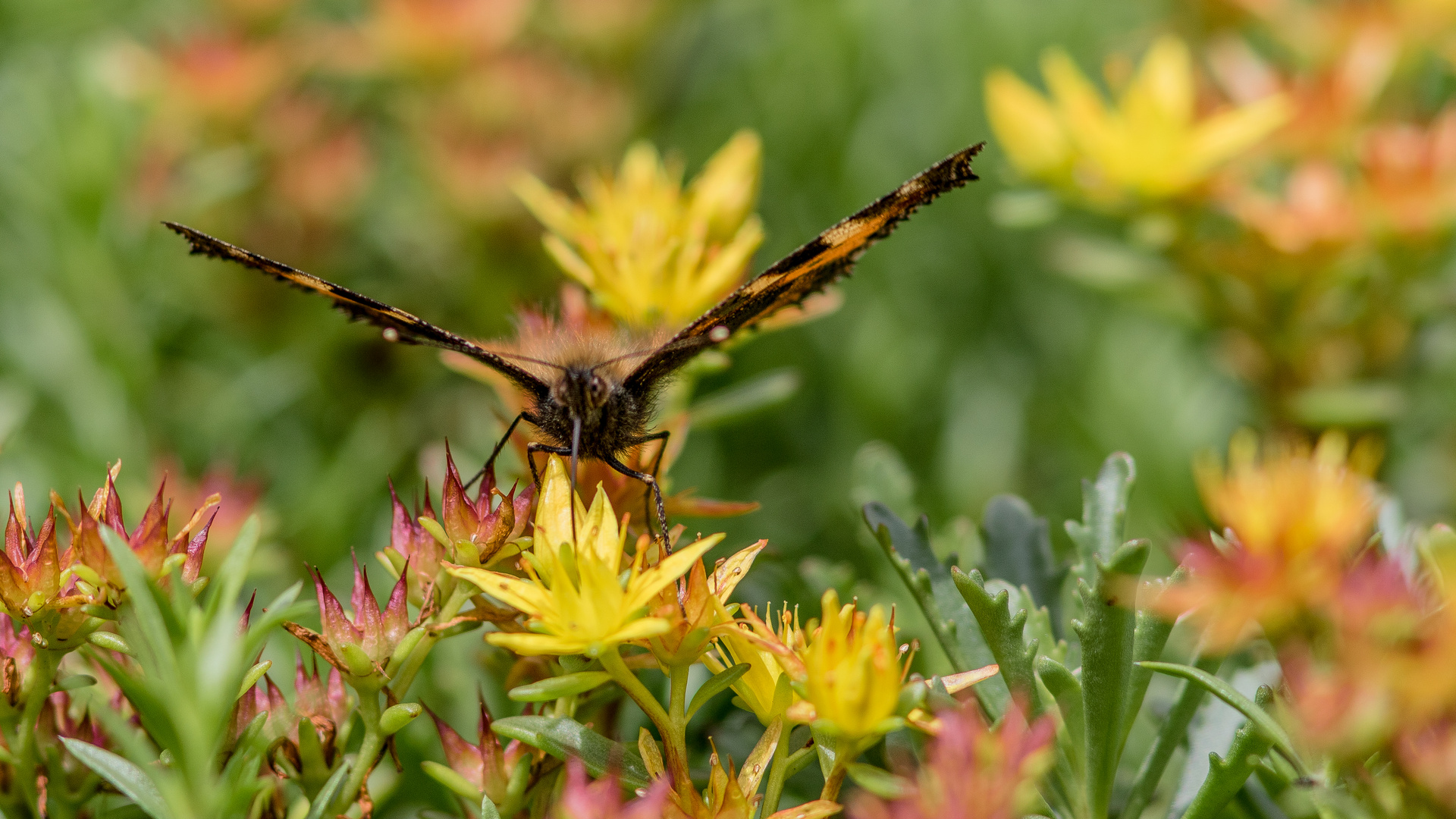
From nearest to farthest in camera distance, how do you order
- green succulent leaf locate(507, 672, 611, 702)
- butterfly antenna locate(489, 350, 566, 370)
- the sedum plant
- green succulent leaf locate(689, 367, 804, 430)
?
the sedum plant
green succulent leaf locate(507, 672, 611, 702)
butterfly antenna locate(489, 350, 566, 370)
green succulent leaf locate(689, 367, 804, 430)

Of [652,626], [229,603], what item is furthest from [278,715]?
[652,626]

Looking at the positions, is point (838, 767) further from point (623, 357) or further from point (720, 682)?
point (623, 357)

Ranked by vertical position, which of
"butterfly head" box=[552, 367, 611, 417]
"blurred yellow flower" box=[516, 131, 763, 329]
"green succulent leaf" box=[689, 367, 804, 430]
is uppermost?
"blurred yellow flower" box=[516, 131, 763, 329]

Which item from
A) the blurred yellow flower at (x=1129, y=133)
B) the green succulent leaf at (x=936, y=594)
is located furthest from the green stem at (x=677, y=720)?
the blurred yellow flower at (x=1129, y=133)

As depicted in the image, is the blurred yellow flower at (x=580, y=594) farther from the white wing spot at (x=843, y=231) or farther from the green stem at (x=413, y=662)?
the white wing spot at (x=843, y=231)

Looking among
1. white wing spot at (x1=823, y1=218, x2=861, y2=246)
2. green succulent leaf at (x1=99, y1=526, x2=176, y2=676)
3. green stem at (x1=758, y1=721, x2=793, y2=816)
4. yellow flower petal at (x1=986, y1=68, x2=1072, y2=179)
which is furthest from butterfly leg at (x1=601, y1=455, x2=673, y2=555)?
yellow flower petal at (x1=986, y1=68, x2=1072, y2=179)

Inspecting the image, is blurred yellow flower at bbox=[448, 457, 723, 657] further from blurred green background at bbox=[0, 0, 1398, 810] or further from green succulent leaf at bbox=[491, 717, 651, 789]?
blurred green background at bbox=[0, 0, 1398, 810]
